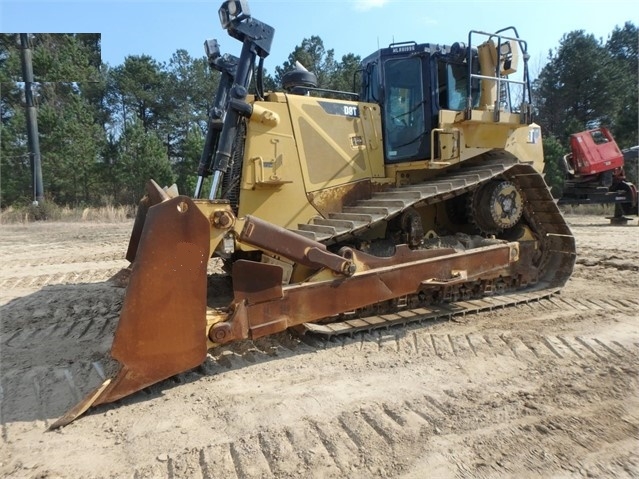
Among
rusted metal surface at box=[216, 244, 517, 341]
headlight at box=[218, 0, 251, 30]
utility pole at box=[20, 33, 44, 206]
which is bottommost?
rusted metal surface at box=[216, 244, 517, 341]

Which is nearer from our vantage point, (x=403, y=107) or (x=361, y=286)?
(x=361, y=286)

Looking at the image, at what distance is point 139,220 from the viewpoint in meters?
4.58

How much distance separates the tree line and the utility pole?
1908 millimetres

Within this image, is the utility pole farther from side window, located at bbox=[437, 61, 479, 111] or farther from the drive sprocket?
the drive sprocket

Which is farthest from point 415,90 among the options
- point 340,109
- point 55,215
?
point 55,215

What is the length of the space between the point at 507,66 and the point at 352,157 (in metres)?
2.02

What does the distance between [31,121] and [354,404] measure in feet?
73.7

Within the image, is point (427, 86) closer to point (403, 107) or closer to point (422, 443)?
point (403, 107)

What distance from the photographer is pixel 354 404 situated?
10.1ft

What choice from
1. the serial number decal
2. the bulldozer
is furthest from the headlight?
the serial number decal

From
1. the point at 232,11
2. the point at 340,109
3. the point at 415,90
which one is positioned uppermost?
the point at 232,11

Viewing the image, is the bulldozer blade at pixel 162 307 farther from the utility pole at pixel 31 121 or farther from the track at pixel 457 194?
the utility pole at pixel 31 121

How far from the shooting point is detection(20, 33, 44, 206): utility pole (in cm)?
2048

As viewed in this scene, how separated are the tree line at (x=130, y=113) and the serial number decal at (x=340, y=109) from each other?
19.6 meters
